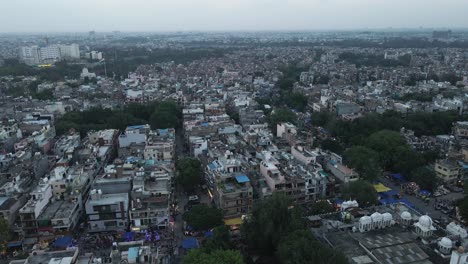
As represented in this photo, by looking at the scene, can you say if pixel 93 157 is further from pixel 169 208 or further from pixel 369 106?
pixel 369 106

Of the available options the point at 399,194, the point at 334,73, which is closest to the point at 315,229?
the point at 399,194

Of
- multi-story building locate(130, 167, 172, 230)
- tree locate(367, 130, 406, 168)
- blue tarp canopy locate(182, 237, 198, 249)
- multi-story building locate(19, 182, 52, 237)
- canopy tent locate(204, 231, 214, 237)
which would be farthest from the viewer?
tree locate(367, 130, 406, 168)

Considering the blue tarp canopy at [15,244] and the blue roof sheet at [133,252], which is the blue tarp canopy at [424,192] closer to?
the blue roof sheet at [133,252]

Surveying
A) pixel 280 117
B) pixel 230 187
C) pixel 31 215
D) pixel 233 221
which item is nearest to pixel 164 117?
pixel 280 117

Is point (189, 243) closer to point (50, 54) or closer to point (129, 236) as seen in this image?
point (129, 236)

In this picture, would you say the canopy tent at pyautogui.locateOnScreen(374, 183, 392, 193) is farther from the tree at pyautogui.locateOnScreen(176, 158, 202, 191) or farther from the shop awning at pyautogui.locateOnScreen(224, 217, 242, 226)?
the tree at pyautogui.locateOnScreen(176, 158, 202, 191)

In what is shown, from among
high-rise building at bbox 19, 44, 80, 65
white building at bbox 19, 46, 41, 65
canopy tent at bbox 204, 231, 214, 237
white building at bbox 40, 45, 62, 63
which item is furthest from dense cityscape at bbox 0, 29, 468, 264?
white building at bbox 40, 45, 62, 63

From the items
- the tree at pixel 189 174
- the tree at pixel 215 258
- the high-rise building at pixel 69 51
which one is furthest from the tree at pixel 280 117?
the high-rise building at pixel 69 51
